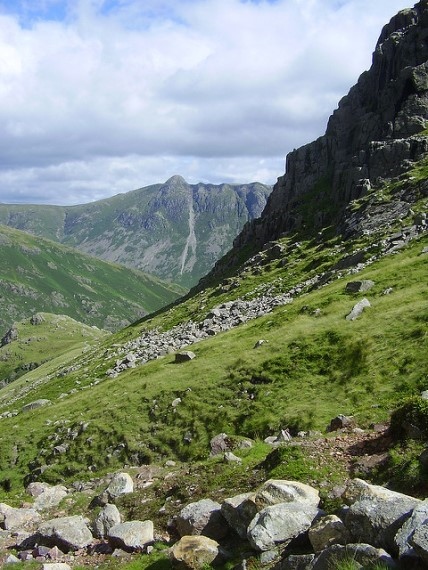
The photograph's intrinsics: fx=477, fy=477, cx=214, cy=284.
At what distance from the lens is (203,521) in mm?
17625

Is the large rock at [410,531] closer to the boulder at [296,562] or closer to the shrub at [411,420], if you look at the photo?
the boulder at [296,562]

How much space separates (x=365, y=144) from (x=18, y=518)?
147 meters

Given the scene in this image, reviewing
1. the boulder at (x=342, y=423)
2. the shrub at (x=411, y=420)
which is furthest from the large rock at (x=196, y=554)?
the boulder at (x=342, y=423)

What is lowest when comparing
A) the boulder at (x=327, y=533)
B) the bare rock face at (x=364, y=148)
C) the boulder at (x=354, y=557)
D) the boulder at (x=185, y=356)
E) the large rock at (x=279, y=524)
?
the boulder at (x=185, y=356)

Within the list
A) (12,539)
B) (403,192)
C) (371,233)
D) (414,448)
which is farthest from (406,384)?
(403,192)

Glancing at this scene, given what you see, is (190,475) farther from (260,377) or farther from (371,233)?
(371,233)

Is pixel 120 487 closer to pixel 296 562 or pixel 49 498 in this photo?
pixel 49 498

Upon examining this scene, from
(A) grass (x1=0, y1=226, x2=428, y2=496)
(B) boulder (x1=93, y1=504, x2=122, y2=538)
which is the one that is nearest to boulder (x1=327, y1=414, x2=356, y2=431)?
(A) grass (x1=0, y1=226, x2=428, y2=496)

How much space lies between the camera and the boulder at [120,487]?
76.7 ft

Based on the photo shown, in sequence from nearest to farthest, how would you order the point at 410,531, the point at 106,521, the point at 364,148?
1. the point at 410,531
2. the point at 106,521
3. the point at 364,148

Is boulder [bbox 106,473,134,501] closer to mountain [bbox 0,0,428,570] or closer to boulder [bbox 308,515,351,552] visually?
mountain [bbox 0,0,428,570]

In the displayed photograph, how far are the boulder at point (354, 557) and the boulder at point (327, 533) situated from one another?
0.82 metres

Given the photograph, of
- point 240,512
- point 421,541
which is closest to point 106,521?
point 240,512

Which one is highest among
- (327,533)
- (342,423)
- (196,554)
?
(327,533)
